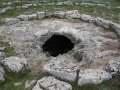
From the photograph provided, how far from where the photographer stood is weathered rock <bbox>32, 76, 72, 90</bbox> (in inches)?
446

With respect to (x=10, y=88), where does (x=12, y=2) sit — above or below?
above

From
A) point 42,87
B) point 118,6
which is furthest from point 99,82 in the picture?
point 118,6

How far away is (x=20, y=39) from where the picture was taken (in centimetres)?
1702

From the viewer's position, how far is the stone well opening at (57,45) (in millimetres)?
18750

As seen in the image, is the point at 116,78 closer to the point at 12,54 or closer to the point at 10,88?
the point at 10,88

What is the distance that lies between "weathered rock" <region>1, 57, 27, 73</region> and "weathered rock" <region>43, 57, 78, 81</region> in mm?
1385

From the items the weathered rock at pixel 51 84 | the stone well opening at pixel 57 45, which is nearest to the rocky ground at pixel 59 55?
the weathered rock at pixel 51 84

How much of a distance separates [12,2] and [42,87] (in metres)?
15.2

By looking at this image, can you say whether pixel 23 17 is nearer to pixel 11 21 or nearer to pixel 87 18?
pixel 11 21

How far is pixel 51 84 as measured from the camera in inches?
455

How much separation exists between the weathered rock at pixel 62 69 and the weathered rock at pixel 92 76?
A: 48 centimetres

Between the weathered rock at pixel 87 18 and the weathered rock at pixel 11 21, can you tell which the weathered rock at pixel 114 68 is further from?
the weathered rock at pixel 11 21

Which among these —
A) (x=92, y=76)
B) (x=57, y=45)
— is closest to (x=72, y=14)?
(x=57, y=45)

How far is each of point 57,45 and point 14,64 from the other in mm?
7035
